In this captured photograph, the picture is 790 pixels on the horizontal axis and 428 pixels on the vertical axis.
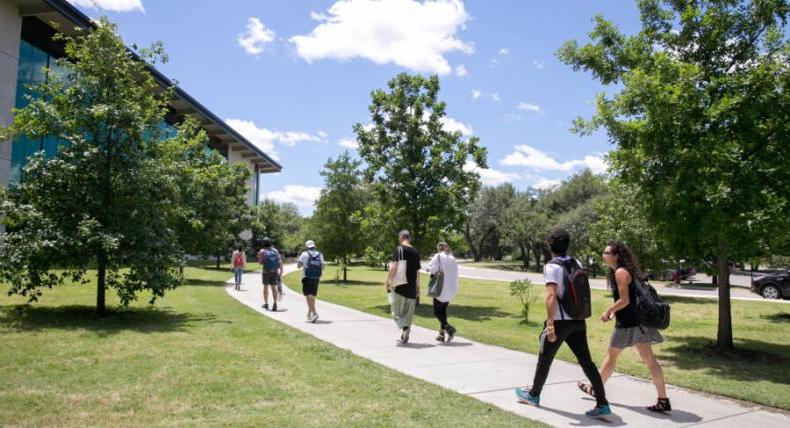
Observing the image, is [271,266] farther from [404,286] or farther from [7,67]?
[7,67]

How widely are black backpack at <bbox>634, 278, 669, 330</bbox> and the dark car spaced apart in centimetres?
2194

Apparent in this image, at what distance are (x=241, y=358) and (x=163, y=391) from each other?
1.77 meters

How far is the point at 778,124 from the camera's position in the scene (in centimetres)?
839

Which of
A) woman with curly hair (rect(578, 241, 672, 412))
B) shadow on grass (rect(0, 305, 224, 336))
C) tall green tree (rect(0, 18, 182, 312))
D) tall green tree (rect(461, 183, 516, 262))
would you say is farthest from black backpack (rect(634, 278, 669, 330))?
tall green tree (rect(461, 183, 516, 262))

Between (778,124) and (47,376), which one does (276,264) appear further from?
(778,124)

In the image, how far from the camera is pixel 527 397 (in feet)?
18.2

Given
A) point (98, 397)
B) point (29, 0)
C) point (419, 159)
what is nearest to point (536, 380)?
point (98, 397)

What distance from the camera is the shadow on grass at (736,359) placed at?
7.80 metres

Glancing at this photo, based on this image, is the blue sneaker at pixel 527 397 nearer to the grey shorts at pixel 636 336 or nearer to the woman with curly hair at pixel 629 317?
the woman with curly hair at pixel 629 317

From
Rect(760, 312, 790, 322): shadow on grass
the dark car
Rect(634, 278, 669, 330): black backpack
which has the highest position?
Rect(634, 278, 669, 330): black backpack

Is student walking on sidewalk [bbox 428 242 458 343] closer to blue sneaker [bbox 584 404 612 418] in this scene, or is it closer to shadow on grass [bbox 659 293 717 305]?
blue sneaker [bbox 584 404 612 418]

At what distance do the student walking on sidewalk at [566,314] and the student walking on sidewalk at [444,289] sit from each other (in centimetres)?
399

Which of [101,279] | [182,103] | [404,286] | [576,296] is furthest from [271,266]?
[182,103]

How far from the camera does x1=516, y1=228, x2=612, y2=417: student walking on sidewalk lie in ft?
17.2
